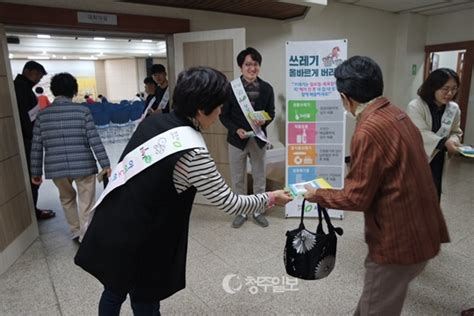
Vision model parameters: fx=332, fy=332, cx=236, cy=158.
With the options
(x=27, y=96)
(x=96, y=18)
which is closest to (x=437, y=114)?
(x=96, y=18)

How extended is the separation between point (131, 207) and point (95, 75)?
1414cm

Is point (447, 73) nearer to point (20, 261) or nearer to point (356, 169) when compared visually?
point (356, 169)

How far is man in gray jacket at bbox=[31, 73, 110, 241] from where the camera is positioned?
2447 mm

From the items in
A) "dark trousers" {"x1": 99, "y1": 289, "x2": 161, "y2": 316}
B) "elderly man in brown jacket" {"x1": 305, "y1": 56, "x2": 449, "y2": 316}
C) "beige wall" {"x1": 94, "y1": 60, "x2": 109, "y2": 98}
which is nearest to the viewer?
"elderly man in brown jacket" {"x1": 305, "y1": 56, "x2": 449, "y2": 316}

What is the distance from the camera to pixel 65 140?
2467 millimetres

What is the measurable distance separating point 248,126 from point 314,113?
2.01ft

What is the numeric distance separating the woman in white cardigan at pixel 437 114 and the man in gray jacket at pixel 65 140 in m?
2.29

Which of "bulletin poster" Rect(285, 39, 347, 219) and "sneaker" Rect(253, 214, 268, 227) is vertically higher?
"bulletin poster" Rect(285, 39, 347, 219)

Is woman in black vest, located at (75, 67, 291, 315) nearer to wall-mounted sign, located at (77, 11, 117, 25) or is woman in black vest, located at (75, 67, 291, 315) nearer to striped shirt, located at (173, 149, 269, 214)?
striped shirt, located at (173, 149, 269, 214)

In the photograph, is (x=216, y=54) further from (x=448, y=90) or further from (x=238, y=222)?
(x=448, y=90)

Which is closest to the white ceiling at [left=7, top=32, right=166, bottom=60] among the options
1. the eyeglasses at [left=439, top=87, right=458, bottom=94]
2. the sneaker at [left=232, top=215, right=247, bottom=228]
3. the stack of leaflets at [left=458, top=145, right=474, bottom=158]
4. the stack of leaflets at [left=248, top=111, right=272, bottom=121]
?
the stack of leaflets at [left=248, top=111, right=272, bottom=121]

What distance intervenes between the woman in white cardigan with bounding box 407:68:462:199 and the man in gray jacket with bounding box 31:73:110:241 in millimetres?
2285

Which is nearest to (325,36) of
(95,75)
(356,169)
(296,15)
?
(296,15)

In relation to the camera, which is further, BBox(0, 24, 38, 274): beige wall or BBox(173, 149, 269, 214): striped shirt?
BBox(0, 24, 38, 274): beige wall
